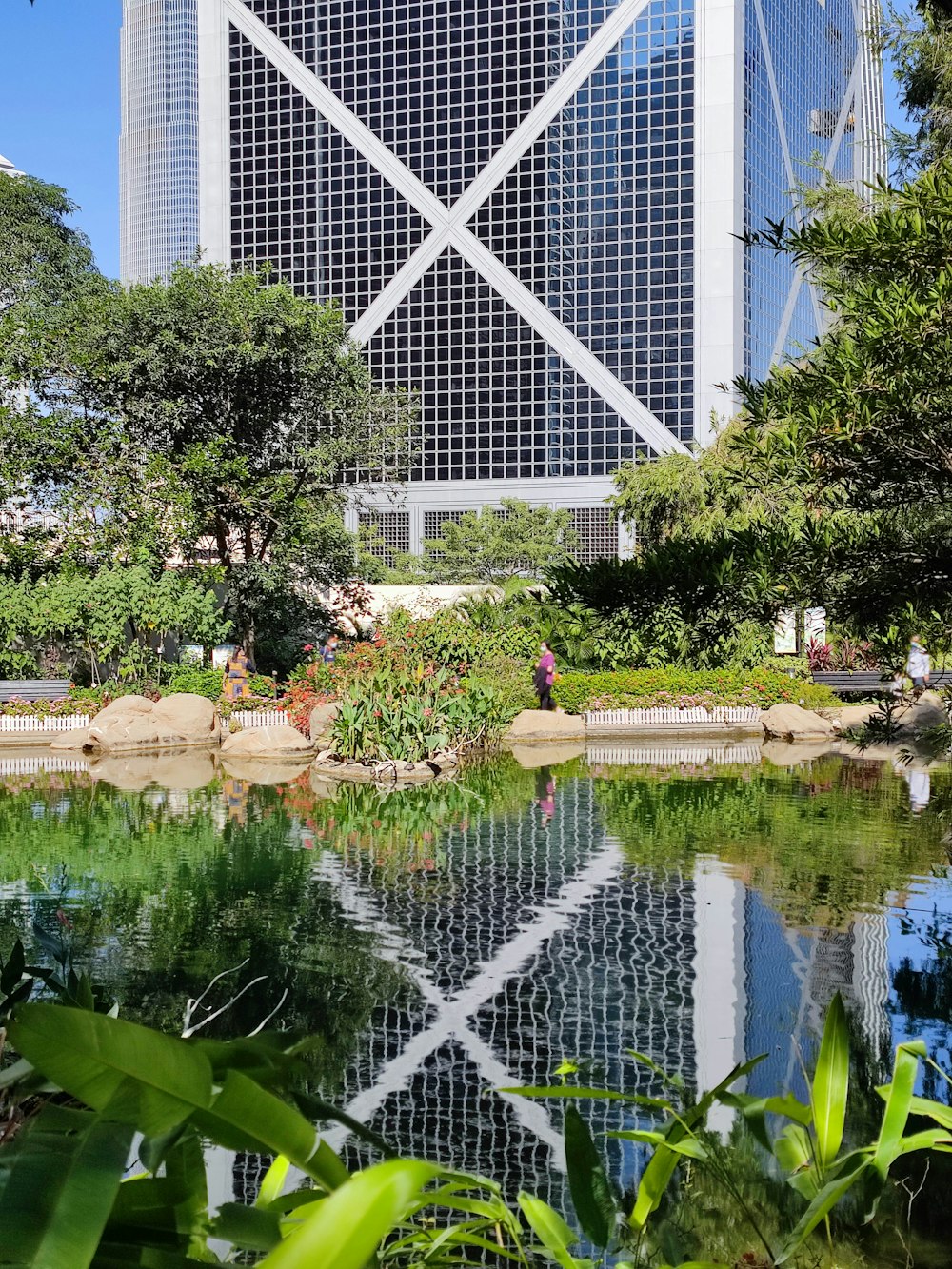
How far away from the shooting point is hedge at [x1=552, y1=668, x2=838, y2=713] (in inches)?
904

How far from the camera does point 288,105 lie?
2330 inches

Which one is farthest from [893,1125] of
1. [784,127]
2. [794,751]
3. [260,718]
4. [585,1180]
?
[784,127]

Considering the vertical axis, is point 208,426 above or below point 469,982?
above

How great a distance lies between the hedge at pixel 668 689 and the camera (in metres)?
23.0

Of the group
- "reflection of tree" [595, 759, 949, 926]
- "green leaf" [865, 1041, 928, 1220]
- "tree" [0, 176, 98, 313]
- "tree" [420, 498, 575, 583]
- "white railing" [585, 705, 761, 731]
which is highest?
"tree" [0, 176, 98, 313]

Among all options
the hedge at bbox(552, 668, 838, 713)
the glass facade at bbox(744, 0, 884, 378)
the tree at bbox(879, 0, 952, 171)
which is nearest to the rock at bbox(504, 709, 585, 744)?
the hedge at bbox(552, 668, 838, 713)

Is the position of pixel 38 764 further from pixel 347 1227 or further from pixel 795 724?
pixel 347 1227

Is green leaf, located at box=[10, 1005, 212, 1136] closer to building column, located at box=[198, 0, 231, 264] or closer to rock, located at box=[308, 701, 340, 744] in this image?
rock, located at box=[308, 701, 340, 744]

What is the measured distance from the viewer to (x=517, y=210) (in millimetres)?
55906

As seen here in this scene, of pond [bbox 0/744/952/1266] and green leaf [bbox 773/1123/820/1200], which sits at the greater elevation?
green leaf [bbox 773/1123/820/1200]

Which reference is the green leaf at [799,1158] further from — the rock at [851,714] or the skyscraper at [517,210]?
the skyscraper at [517,210]

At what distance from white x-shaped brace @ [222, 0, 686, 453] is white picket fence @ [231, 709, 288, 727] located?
35.9 meters

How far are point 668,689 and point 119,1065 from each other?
22.9 meters

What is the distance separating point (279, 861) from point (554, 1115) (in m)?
5.89
